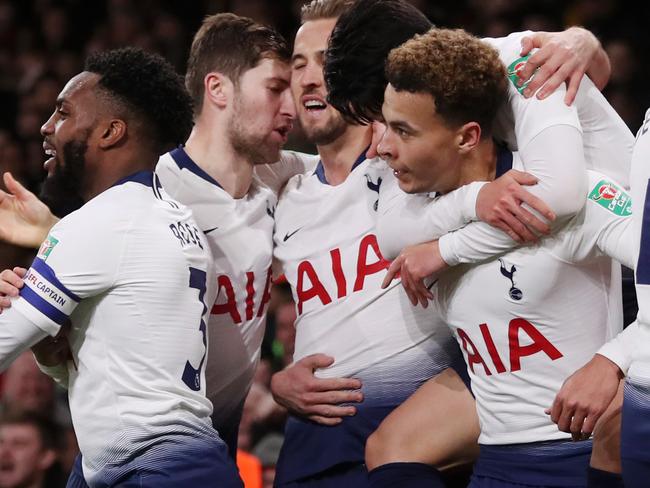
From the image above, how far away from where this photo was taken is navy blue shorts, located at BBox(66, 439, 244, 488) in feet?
9.62

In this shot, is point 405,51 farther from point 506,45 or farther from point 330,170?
point 330,170

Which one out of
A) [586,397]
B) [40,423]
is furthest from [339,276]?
[40,423]

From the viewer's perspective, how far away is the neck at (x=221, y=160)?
376cm

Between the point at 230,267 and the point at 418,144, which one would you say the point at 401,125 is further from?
the point at 230,267

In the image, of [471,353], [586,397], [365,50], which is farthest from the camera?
[365,50]

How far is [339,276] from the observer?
353cm

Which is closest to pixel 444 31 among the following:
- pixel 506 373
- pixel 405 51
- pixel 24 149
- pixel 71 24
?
pixel 405 51

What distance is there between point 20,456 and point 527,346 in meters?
2.94

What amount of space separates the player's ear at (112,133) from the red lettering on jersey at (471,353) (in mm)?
1089

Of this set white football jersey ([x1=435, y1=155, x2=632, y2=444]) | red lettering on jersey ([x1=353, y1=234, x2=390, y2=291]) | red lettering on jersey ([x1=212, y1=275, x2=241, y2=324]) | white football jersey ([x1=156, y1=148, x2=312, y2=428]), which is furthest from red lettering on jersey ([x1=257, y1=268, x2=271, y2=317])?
white football jersey ([x1=435, y1=155, x2=632, y2=444])

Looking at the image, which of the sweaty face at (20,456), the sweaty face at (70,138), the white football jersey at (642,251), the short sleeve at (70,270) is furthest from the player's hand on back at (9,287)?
the sweaty face at (20,456)

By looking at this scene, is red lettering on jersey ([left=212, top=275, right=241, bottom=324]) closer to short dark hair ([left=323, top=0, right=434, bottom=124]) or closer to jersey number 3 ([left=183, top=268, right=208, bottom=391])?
jersey number 3 ([left=183, top=268, right=208, bottom=391])

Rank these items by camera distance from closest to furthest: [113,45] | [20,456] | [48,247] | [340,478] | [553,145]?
[553,145] → [48,247] → [340,478] → [20,456] → [113,45]

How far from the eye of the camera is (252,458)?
17.5 ft
